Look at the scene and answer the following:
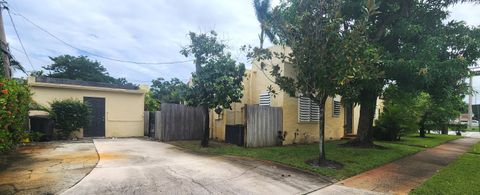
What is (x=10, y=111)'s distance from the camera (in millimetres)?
6758

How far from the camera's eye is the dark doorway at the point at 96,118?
1436cm

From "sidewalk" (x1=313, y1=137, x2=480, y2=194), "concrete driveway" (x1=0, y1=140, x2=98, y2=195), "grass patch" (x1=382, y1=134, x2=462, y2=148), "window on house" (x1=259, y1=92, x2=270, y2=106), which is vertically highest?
"window on house" (x1=259, y1=92, x2=270, y2=106)

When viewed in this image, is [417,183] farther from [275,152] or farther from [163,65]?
[163,65]

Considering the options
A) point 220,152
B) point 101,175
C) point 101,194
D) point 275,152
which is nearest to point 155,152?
point 220,152

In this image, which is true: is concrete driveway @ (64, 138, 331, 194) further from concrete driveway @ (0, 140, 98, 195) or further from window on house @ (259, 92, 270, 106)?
window on house @ (259, 92, 270, 106)

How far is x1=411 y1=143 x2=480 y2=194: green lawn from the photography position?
5.80m

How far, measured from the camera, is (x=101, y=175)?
6.05 meters

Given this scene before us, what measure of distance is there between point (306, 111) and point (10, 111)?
1062cm

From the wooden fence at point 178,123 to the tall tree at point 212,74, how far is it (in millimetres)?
2682

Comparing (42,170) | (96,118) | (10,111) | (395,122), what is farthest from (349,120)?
(10,111)

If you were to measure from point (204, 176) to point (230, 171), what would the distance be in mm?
820

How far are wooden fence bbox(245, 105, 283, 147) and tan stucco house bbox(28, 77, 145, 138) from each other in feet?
26.2

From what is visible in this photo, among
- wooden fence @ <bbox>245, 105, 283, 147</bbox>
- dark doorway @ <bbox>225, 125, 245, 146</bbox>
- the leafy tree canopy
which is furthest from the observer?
dark doorway @ <bbox>225, 125, 245, 146</bbox>

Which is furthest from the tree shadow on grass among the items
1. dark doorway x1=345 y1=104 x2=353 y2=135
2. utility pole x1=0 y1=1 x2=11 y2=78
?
utility pole x1=0 y1=1 x2=11 y2=78
